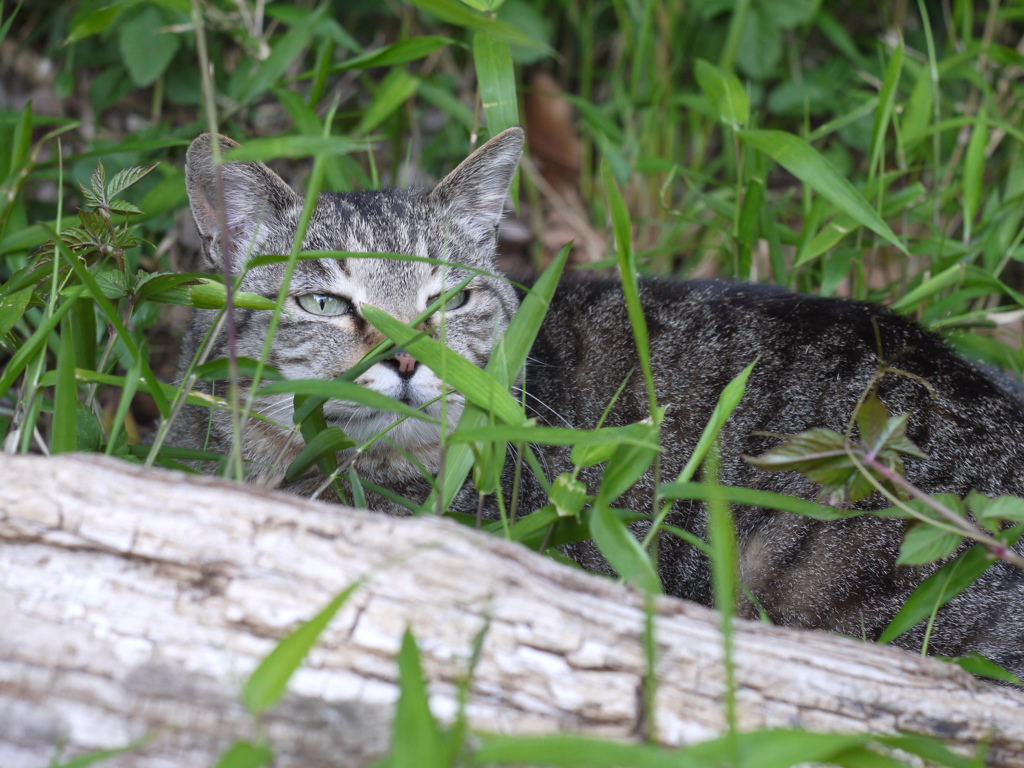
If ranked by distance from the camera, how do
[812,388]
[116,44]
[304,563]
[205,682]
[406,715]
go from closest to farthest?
[406,715] → [205,682] → [304,563] → [812,388] → [116,44]

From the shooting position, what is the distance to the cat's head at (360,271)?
2.30m

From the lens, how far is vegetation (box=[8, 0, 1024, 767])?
1610mm

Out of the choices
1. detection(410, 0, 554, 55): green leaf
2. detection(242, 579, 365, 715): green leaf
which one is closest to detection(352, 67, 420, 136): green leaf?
detection(410, 0, 554, 55): green leaf

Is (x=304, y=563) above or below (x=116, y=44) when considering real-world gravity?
below

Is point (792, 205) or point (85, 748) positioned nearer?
point (85, 748)

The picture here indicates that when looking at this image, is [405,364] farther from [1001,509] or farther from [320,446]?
[1001,509]

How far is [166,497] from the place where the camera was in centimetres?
140

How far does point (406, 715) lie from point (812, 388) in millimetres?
1661

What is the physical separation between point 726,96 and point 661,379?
40.8 inches

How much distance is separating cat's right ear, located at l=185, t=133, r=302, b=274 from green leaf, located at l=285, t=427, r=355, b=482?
748 mm

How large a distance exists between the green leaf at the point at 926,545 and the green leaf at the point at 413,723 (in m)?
0.91

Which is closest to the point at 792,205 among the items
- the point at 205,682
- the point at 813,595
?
the point at 813,595

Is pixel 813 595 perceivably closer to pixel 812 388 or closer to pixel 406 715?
pixel 812 388

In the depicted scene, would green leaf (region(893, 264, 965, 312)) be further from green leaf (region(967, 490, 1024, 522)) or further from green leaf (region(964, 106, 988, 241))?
green leaf (region(967, 490, 1024, 522))
